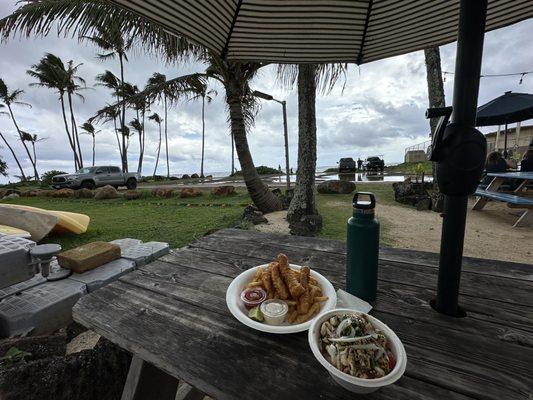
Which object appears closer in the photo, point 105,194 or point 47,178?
point 105,194

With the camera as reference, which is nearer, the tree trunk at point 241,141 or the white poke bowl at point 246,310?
the white poke bowl at point 246,310

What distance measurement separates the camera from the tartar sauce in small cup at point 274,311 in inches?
32.3

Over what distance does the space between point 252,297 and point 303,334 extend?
0.71 ft

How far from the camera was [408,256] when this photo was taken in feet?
4.71

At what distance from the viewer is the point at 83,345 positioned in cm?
210

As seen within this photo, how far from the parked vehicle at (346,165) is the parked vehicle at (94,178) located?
53.2ft

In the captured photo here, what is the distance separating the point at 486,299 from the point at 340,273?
1.85 ft

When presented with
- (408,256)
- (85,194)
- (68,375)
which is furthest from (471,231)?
(85,194)

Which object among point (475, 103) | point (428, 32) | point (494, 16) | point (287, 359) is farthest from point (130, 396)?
point (494, 16)

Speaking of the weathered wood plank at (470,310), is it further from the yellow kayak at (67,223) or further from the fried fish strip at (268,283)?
the yellow kayak at (67,223)

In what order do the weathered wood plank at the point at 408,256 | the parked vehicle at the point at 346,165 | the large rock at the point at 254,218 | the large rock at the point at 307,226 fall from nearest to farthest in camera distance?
the weathered wood plank at the point at 408,256 < the large rock at the point at 307,226 < the large rock at the point at 254,218 < the parked vehicle at the point at 346,165

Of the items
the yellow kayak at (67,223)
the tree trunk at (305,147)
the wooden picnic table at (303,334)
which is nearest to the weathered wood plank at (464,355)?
the wooden picnic table at (303,334)

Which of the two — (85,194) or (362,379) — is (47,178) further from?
(362,379)

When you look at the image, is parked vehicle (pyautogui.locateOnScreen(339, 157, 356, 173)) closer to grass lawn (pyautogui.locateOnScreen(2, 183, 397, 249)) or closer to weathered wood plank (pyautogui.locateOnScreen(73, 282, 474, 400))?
grass lawn (pyautogui.locateOnScreen(2, 183, 397, 249))
